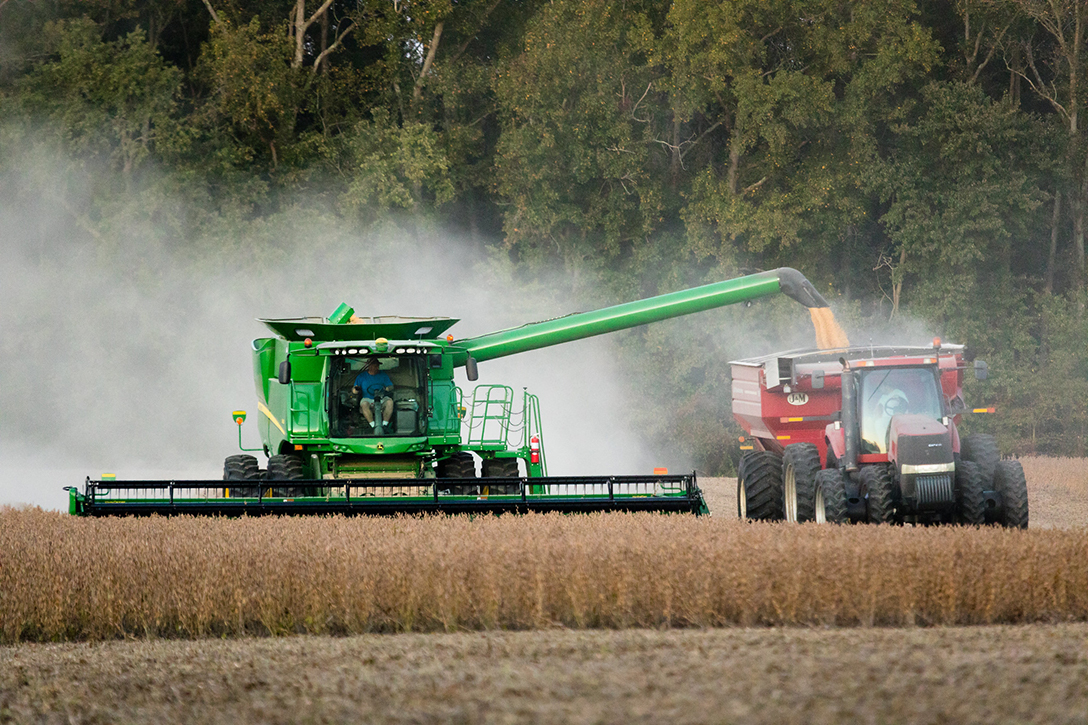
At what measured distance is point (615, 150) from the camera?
29438 millimetres

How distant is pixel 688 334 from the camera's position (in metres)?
29.8

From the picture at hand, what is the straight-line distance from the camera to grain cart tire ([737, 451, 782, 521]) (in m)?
14.3

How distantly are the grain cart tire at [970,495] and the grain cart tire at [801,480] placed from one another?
4.50 feet

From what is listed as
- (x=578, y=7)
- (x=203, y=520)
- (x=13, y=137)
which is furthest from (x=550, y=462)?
(x=203, y=520)

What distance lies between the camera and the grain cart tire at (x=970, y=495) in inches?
473

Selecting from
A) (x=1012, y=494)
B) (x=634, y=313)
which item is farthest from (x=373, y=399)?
(x=1012, y=494)

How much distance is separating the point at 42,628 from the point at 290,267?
2044 cm

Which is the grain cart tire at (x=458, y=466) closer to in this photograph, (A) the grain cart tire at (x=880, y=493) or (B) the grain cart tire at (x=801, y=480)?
(B) the grain cart tire at (x=801, y=480)

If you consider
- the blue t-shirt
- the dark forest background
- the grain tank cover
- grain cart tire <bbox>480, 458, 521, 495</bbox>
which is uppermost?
the dark forest background

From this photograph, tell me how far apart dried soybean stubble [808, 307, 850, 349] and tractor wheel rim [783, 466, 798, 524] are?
10.7 ft

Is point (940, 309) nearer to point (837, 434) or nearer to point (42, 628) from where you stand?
point (837, 434)

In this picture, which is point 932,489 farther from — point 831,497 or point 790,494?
point 790,494

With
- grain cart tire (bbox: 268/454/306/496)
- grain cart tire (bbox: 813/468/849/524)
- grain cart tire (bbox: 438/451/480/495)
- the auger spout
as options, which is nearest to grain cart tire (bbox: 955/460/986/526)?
grain cart tire (bbox: 813/468/849/524)

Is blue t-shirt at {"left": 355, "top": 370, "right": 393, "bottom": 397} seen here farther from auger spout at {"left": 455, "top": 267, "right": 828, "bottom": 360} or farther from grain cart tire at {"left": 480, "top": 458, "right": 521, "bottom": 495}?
auger spout at {"left": 455, "top": 267, "right": 828, "bottom": 360}
